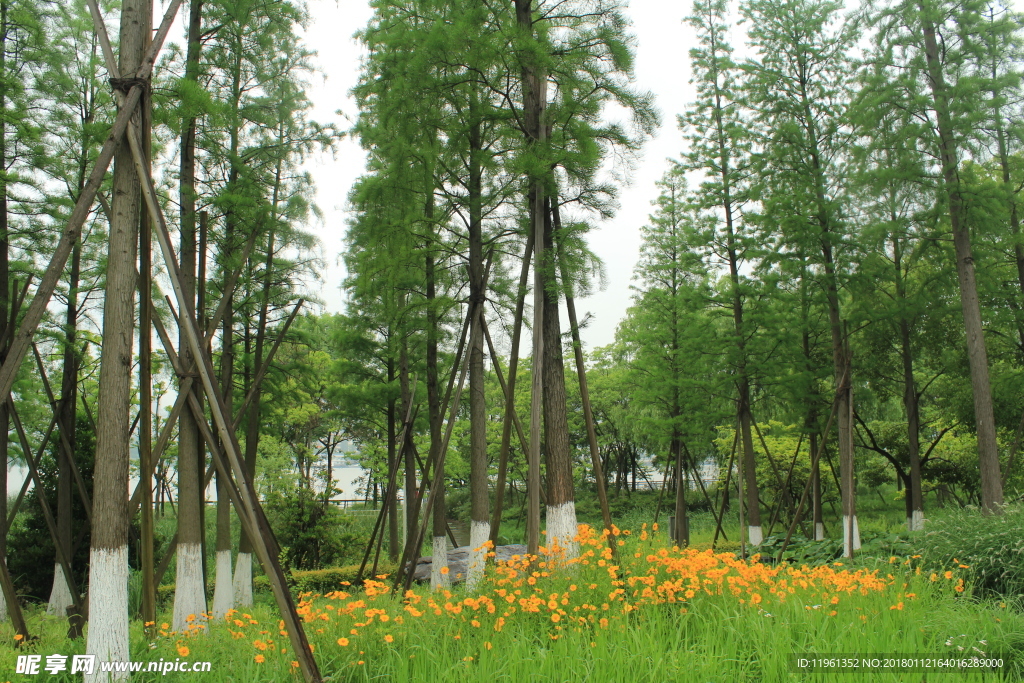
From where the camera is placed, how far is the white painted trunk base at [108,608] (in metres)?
4.42

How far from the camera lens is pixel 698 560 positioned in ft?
18.5

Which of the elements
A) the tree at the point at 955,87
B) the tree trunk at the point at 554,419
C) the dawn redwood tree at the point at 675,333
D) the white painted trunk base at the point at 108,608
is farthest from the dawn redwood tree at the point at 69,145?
the tree at the point at 955,87

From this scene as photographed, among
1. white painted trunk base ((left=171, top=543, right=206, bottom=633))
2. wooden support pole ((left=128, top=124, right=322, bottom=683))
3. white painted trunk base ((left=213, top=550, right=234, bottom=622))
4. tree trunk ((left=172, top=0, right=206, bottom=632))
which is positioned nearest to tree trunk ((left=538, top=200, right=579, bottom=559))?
wooden support pole ((left=128, top=124, right=322, bottom=683))

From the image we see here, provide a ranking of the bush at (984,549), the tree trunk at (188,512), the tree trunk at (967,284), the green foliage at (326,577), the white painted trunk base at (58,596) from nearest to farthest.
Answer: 1. the bush at (984,549)
2. the tree trunk at (188,512)
3. the white painted trunk base at (58,596)
4. the tree trunk at (967,284)
5. the green foliage at (326,577)

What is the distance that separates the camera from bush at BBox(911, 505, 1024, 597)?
6.73m

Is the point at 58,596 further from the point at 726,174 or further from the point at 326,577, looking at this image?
the point at 726,174

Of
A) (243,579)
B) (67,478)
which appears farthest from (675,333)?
(67,478)

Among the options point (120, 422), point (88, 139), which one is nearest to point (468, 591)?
point (120, 422)

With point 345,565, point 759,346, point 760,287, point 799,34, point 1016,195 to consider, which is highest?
point 799,34

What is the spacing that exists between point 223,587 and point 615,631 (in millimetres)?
8265

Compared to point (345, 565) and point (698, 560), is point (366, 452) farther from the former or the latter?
point (698, 560)

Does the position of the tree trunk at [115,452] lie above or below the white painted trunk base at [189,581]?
above

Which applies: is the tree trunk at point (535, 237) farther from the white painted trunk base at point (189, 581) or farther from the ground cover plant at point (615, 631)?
the white painted trunk base at point (189, 581)

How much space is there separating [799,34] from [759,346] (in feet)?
23.5
